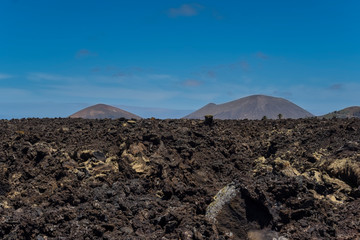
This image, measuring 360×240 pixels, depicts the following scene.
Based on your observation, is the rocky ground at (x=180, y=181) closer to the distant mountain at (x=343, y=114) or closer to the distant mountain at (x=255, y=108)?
the distant mountain at (x=343, y=114)

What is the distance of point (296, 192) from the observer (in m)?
8.32

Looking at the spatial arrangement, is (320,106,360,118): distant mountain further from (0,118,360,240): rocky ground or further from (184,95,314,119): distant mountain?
(184,95,314,119): distant mountain

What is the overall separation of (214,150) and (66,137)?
245 inches

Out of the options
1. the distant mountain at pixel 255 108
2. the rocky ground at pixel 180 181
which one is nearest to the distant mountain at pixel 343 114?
the rocky ground at pixel 180 181

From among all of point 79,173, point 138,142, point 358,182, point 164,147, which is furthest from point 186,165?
point 358,182

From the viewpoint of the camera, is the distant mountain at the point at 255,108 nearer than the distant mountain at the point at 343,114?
No

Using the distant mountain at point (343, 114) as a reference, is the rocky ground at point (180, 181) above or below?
below

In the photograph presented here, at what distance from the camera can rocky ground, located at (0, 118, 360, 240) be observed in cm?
787

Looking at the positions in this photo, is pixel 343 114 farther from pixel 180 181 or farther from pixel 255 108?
pixel 255 108

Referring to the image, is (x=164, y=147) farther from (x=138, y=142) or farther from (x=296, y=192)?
(x=296, y=192)

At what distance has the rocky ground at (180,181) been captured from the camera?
787 cm

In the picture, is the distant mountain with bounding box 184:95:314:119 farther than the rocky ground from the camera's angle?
Yes

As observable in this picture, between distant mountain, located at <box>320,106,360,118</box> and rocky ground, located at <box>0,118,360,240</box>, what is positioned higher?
distant mountain, located at <box>320,106,360,118</box>

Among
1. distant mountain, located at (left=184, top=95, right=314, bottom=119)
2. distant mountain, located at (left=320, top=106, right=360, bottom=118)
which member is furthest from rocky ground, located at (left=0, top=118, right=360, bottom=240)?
distant mountain, located at (left=184, top=95, right=314, bottom=119)
